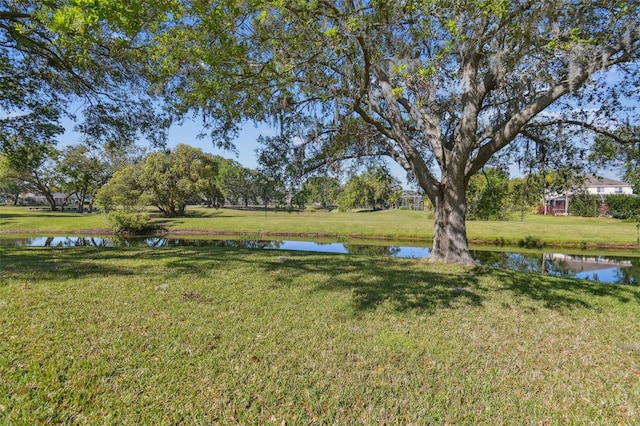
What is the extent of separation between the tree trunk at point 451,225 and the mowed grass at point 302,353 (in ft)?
9.38

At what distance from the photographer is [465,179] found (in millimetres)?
9102

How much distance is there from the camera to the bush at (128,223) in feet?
72.4

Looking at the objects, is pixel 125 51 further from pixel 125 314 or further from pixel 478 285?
pixel 478 285

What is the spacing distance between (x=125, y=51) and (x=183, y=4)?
2.82 metres

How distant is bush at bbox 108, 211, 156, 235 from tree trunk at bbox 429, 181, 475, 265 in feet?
67.1

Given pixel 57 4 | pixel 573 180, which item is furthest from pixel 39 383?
pixel 573 180

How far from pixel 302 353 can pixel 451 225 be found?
6923mm

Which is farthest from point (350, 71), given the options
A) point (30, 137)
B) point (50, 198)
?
point (50, 198)

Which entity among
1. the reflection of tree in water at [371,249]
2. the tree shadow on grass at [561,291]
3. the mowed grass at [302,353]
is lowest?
the reflection of tree in water at [371,249]

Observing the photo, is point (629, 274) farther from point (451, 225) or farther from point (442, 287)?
point (442, 287)

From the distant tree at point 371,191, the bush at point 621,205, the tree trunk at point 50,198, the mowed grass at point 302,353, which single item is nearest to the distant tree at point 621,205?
the bush at point 621,205

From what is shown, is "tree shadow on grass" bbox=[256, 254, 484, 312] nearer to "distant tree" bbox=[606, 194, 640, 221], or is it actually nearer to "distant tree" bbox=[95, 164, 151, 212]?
"distant tree" bbox=[95, 164, 151, 212]

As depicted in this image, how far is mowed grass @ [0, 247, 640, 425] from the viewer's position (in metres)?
2.70

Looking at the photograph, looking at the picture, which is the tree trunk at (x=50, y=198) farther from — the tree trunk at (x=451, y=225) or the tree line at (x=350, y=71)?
the tree trunk at (x=451, y=225)
